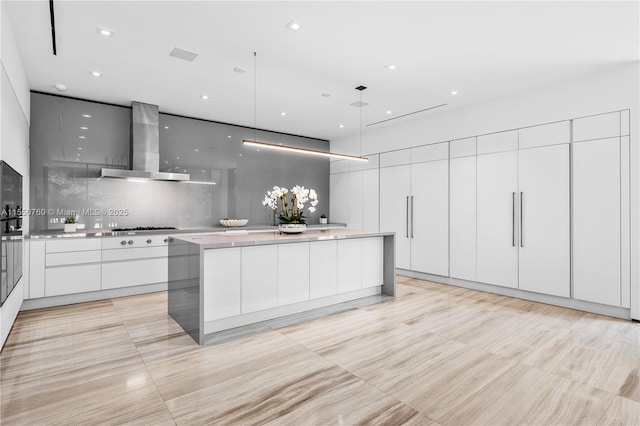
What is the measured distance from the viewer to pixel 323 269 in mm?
4094

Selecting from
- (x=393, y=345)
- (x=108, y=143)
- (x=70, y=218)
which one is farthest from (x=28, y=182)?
(x=393, y=345)

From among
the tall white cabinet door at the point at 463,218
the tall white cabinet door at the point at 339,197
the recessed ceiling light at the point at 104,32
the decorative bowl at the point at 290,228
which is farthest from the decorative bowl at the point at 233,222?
the tall white cabinet door at the point at 463,218

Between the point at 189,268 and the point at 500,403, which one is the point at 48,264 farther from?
the point at 500,403

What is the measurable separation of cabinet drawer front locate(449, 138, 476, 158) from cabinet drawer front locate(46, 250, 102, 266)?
5365mm

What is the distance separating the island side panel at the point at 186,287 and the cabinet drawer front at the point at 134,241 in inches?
50.8

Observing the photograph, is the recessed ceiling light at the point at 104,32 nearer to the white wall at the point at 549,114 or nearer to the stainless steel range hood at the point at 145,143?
the stainless steel range hood at the point at 145,143

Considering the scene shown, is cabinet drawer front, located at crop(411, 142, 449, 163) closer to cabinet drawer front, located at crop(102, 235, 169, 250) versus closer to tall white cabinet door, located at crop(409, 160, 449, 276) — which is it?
tall white cabinet door, located at crop(409, 160, 449, 276)

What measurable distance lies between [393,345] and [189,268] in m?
2.03

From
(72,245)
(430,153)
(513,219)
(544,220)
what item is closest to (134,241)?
(72,245)

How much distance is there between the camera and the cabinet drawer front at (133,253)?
4.57 m

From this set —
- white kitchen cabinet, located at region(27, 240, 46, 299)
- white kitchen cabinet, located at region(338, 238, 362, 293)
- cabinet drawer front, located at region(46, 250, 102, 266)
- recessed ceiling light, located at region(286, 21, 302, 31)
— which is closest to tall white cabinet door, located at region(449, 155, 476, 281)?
white kitchen cabinet, located at region(338, 238, 362, 293)

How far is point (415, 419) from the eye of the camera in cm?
199

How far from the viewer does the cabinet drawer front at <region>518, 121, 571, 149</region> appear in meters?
4.29

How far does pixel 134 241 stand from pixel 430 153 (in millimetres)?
4810
